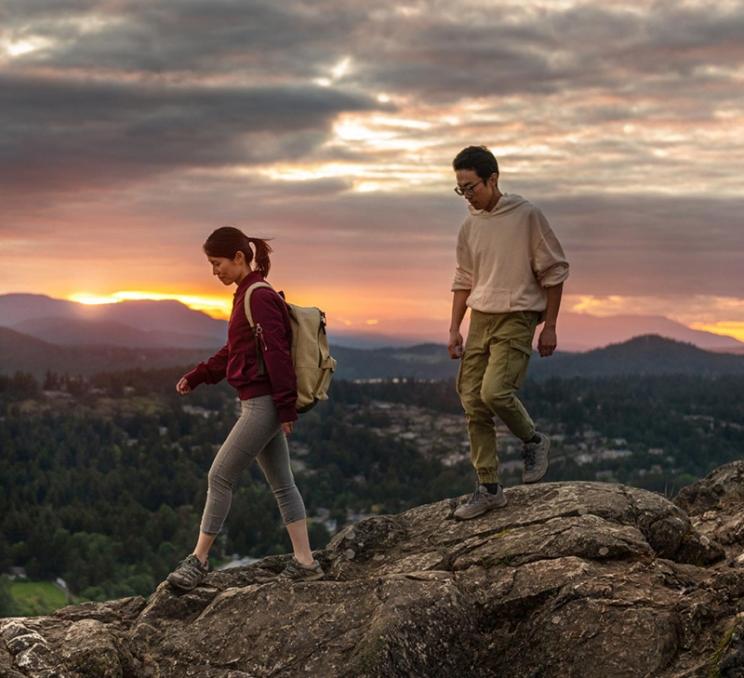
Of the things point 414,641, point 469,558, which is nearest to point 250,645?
point 414,641

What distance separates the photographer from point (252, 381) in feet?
30.2

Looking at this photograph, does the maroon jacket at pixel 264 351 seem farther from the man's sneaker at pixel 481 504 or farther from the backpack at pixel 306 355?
the man's sneaker at pixel 481 504

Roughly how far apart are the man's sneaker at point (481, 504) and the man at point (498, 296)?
11 mm

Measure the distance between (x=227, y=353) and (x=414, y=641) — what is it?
3422 millimetres

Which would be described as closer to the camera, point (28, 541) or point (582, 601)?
point (582, 601)

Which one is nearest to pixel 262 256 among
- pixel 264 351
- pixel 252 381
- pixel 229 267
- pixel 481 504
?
pixel 229 267

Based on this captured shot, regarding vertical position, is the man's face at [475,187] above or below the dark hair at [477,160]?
below

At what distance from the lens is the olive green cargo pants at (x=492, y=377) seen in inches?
394

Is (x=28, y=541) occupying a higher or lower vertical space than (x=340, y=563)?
lower

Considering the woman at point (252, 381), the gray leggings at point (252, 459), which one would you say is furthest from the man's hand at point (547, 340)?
the gray leggings at point (252, 459)

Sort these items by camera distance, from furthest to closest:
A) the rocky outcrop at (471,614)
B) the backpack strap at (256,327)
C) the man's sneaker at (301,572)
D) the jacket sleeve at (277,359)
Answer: the man's sneaker at (301,572), the backpack strap at (256,327), the jacket sleeve at (277,359), the rocky outcrop at (471,614)

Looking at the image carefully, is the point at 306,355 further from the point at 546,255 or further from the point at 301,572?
the point at 546,255

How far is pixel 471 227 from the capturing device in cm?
1045

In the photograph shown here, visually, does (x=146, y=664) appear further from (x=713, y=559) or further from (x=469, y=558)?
(x=713, y=559)
